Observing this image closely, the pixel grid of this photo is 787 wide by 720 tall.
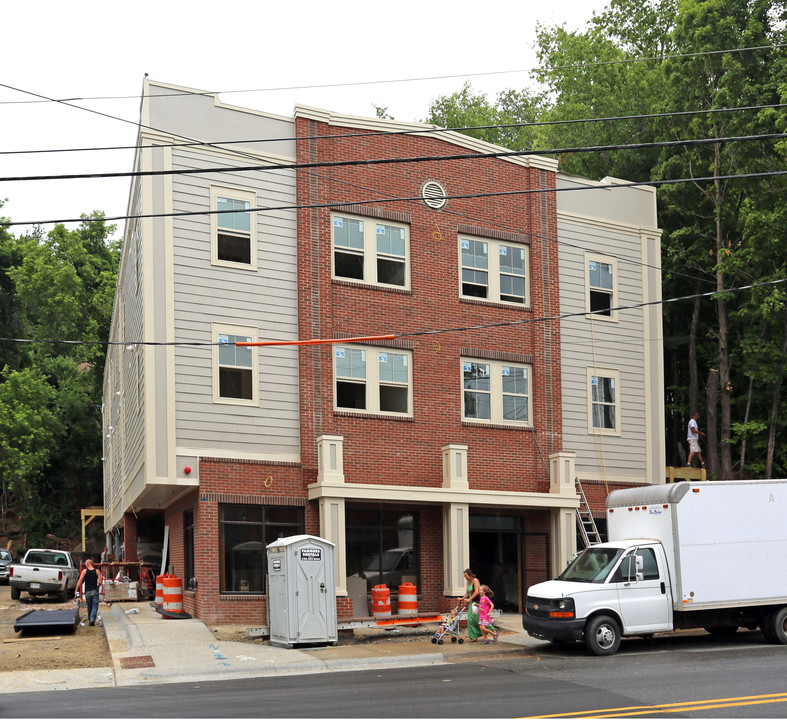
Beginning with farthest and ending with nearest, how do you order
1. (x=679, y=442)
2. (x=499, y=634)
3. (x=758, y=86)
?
1. (x=679, y=442)
2. (x=758, y=86)
3. (x=499, y=634)

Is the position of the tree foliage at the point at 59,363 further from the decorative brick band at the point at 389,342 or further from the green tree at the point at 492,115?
the decorative brick band at the point at 389,342

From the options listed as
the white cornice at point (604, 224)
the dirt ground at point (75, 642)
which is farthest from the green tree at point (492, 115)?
the dirt ground at point (75, 642)

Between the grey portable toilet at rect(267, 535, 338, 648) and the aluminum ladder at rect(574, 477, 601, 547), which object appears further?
the aluminum ladder at rect(574, 477, 601, 547)

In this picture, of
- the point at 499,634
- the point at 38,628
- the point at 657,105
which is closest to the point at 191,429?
the point at 38,628

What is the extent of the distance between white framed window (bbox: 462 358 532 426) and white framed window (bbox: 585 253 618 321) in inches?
119

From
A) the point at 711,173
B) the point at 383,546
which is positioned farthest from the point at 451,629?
the point at 711,173

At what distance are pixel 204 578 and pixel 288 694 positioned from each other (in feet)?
29.7

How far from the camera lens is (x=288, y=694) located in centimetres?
1395

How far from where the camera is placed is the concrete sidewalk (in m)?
16.2

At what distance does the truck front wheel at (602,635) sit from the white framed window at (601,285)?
12019 millimetres

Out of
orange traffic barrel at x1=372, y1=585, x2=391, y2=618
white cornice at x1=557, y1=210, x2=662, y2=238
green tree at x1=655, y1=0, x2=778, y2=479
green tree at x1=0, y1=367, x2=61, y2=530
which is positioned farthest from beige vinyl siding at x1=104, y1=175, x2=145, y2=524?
green tree at x1=655, y1=0, x2=778, y2=479

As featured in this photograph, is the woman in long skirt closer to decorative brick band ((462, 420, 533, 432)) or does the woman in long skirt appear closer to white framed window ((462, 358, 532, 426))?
decorative brick band ((462, 420, 533, 432))

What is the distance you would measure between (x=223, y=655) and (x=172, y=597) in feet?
22.1

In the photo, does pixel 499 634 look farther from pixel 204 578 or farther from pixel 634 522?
pixel 204 578
